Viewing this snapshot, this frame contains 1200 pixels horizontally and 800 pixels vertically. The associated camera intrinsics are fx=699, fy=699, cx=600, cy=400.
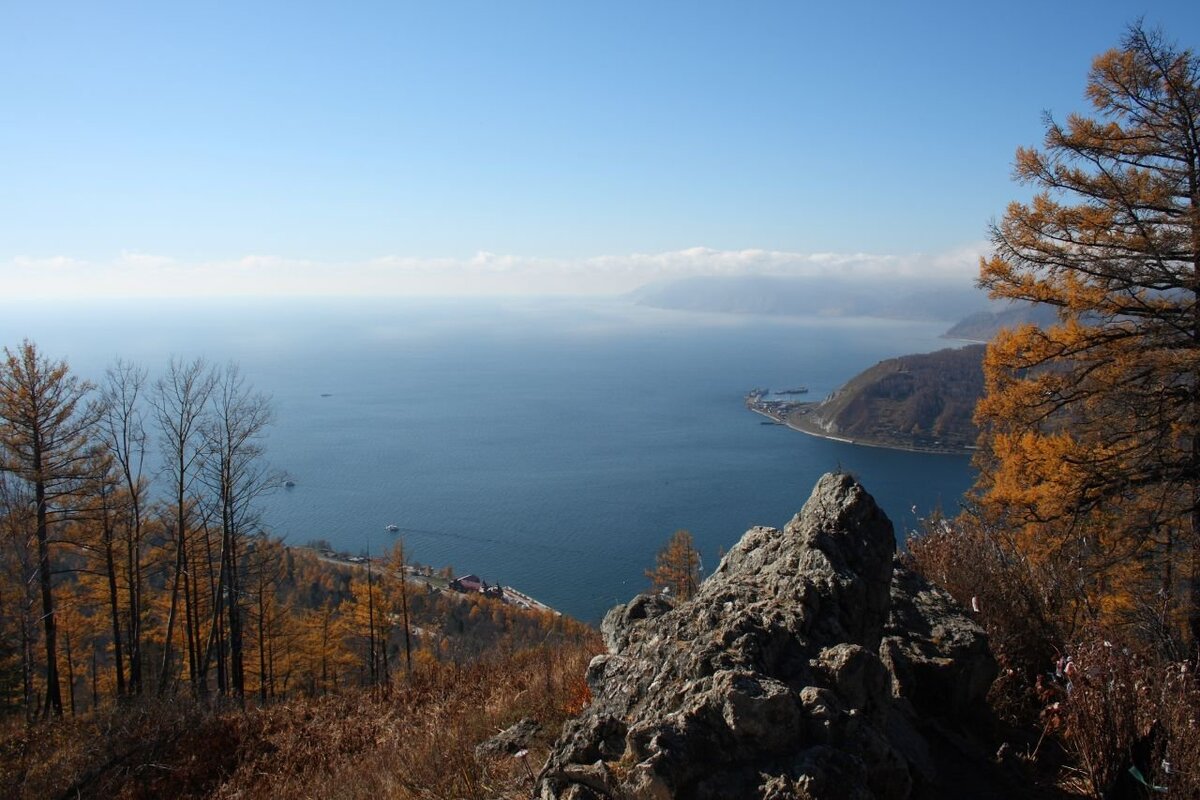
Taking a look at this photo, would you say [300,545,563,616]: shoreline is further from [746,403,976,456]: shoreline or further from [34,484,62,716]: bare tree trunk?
[746,403,976,456]: shoreline

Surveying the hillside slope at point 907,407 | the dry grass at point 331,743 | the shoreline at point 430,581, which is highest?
the dry grass at point 331,743

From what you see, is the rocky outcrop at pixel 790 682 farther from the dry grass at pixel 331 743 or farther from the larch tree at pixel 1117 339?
the larch tree at pixel 1117 339

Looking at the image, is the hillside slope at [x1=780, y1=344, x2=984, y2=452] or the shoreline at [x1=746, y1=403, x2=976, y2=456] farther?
the hillside slope at [x1=780, y1=344, x2=984, y2=452]

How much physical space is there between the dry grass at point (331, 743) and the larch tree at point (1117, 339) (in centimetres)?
559

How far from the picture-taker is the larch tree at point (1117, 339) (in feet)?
24.3

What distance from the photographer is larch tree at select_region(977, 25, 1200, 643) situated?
7.40 m

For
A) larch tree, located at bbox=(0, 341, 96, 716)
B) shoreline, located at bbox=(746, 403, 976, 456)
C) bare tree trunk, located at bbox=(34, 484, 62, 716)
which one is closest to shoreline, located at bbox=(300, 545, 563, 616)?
bare tree trunk, located at bbox=(34, 484, 62, 716)

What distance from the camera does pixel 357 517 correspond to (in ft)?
172

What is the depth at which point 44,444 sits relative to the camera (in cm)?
1176

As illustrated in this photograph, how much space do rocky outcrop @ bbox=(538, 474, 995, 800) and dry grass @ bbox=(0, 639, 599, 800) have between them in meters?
0.63

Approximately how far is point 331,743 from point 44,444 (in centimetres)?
973

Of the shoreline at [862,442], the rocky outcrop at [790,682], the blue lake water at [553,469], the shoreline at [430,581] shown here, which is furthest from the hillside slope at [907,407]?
the rocky outcrop at [790,682]

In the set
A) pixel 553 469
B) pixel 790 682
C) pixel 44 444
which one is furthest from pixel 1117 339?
pixel 553 469

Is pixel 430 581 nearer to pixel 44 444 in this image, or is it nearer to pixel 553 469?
pixel 553 469
